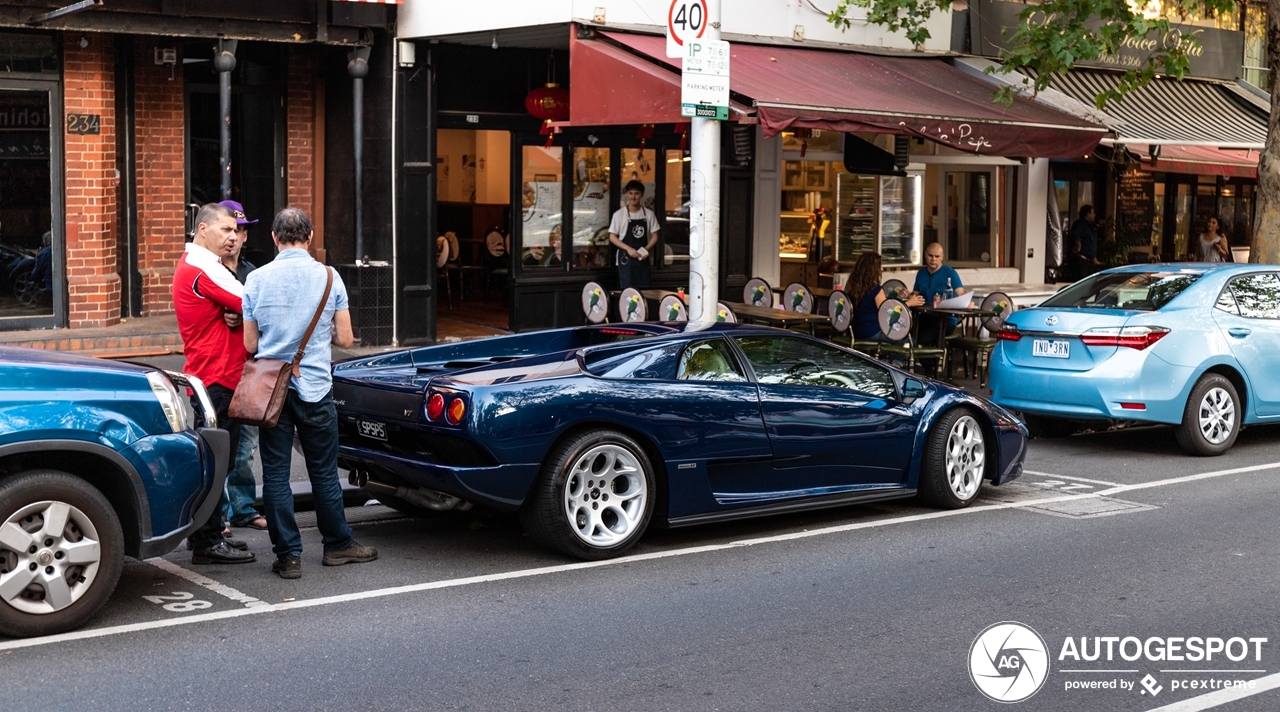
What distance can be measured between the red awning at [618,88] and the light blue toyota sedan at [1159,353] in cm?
329

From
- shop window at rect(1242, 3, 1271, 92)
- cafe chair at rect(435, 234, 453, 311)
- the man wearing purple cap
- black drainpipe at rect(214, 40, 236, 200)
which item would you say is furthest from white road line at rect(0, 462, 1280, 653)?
shop window at rect(1242, 3, 1271, 92)

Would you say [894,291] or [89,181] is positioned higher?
[89,181]

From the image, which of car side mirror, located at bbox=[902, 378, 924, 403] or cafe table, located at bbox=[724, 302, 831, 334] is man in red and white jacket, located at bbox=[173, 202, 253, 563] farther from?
cafe table, located at bbox=[724, 302, 831, 334]

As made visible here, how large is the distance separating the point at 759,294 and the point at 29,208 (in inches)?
306

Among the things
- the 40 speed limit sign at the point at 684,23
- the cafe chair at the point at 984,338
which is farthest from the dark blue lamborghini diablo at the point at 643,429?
the cafe chair at the point at 984,338

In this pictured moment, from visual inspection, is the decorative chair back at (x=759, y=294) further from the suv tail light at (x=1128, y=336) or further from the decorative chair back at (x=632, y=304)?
the suv tail light at (x=1128, y=336)

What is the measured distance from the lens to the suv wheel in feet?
18.7

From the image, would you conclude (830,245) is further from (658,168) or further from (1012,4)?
(1012,4)

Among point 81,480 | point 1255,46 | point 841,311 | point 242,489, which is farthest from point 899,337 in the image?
point 1255,46

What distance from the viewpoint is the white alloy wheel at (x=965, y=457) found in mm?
8906

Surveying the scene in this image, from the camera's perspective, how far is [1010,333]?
11.5 metres

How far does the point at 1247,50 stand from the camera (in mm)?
23469

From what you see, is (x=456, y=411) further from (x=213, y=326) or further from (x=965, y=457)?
(x=965, y=457)

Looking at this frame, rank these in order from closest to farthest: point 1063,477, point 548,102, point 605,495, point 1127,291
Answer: point 605,495
point 1063,477
point 1127,291
point 548,102
